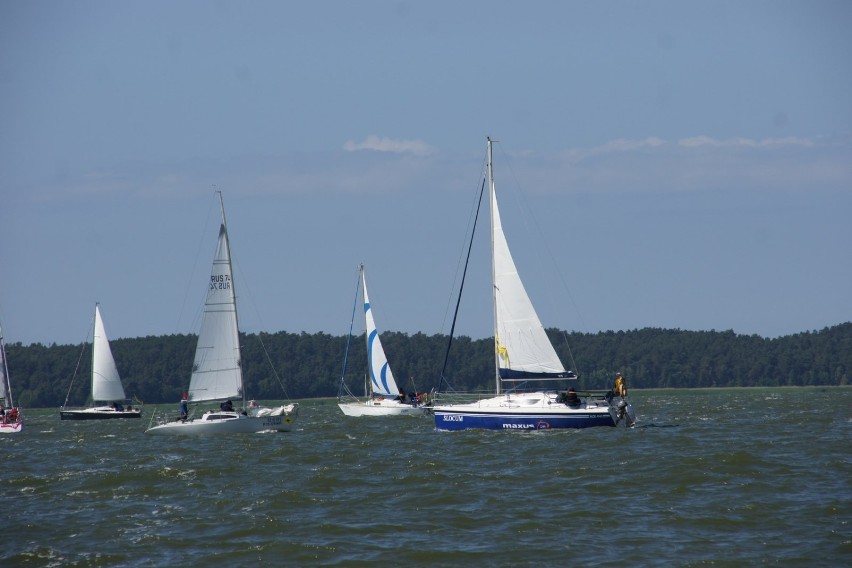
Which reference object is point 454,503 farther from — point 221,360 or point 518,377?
point 221,360

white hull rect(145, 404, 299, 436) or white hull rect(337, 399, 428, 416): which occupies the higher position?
white hull rect(337, 399, 428, 416)

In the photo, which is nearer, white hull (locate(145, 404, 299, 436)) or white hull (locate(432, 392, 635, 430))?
white hull (locate(432, 392, 635, 430))

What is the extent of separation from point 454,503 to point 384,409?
4491cm

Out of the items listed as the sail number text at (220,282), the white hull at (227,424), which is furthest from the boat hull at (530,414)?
the sail number text at (220,282)

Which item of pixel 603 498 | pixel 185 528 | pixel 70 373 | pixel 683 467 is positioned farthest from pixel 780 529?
pixel 70 373

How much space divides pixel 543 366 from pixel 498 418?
9.04ft

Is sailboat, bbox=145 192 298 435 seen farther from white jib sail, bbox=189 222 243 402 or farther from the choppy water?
the choppy water

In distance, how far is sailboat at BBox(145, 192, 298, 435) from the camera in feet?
177

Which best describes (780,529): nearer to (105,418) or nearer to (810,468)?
(810,468)

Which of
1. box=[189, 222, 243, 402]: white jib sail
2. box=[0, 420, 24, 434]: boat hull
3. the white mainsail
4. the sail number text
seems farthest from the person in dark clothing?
box=[0, 420, 24, 434]: boat hull

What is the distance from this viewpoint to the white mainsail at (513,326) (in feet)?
152

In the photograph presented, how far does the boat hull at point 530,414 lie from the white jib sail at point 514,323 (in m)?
1.28

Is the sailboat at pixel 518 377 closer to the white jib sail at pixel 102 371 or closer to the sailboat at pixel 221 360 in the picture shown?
the sailboat at pixel 221 360

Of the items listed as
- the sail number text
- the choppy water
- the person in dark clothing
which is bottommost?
the choppy water
